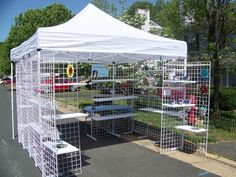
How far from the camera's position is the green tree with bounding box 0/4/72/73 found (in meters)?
30.5

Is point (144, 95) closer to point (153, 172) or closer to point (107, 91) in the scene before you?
point (107, 91)

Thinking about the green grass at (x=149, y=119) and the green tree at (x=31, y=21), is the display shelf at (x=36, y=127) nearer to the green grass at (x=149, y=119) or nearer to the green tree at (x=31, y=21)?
the green grass at (x=149, y=119)

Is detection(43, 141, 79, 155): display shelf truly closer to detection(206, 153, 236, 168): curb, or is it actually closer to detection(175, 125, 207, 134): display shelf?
detection(175, 125, 207, 134): display shelf

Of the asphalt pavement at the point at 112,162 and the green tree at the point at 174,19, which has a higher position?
the green tree at the point at 174,19

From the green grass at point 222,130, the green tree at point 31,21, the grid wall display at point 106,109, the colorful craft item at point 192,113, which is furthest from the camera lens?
the green tree at point 31,21

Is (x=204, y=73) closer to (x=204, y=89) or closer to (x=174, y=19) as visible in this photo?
(x=204, y=89)

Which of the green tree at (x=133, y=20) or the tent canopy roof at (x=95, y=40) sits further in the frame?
the green tree at (x=133, y=20)

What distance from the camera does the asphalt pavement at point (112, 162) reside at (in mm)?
6027

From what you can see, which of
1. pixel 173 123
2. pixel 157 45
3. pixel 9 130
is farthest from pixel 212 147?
pixel 9 130

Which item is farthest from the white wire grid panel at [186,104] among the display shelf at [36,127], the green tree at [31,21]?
the green tree at [31,21]

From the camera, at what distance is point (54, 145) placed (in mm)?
5602

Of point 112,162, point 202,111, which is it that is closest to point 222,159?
point 202,111

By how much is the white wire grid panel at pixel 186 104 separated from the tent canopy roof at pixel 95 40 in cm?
53

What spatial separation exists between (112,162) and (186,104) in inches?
91.4
